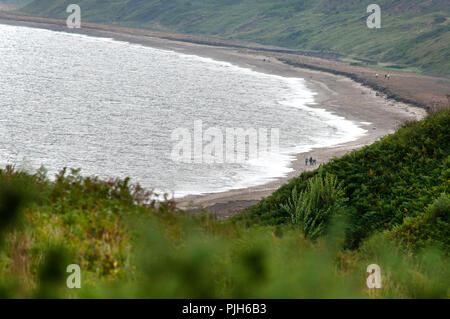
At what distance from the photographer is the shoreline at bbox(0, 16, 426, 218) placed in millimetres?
31688

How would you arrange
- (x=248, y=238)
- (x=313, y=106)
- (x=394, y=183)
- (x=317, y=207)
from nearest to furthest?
(x=248, y=238), (x=317, y=207), (x=394, y=183), (x=313, y=106)

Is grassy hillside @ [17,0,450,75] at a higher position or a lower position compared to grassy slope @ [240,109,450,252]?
higher

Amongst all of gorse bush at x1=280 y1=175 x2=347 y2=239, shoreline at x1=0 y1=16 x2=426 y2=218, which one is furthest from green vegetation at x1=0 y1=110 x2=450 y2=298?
shoreline at x1=0 y1=16 x2=426 y2=218

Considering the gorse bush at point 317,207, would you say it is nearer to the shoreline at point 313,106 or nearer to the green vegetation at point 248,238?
the green vegetation at point 248,238

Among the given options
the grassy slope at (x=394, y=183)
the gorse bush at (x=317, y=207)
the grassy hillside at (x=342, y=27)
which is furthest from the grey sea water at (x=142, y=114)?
the grassy hillside at (x=342, y=27)

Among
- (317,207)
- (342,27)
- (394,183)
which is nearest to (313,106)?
(394,183)

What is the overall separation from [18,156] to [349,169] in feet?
99.7

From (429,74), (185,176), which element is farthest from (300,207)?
(429,74)

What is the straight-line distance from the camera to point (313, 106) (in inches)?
2781

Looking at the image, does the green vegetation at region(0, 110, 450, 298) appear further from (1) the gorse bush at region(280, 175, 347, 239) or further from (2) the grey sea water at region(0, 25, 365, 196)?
(2) the grey sea water at region(0, 25, 365, 196)

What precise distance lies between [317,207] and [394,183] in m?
2.78

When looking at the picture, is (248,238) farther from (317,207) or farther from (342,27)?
(342,27)

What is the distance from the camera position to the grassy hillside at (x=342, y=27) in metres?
122

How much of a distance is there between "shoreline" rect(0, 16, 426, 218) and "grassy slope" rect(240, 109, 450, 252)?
13.8ft
